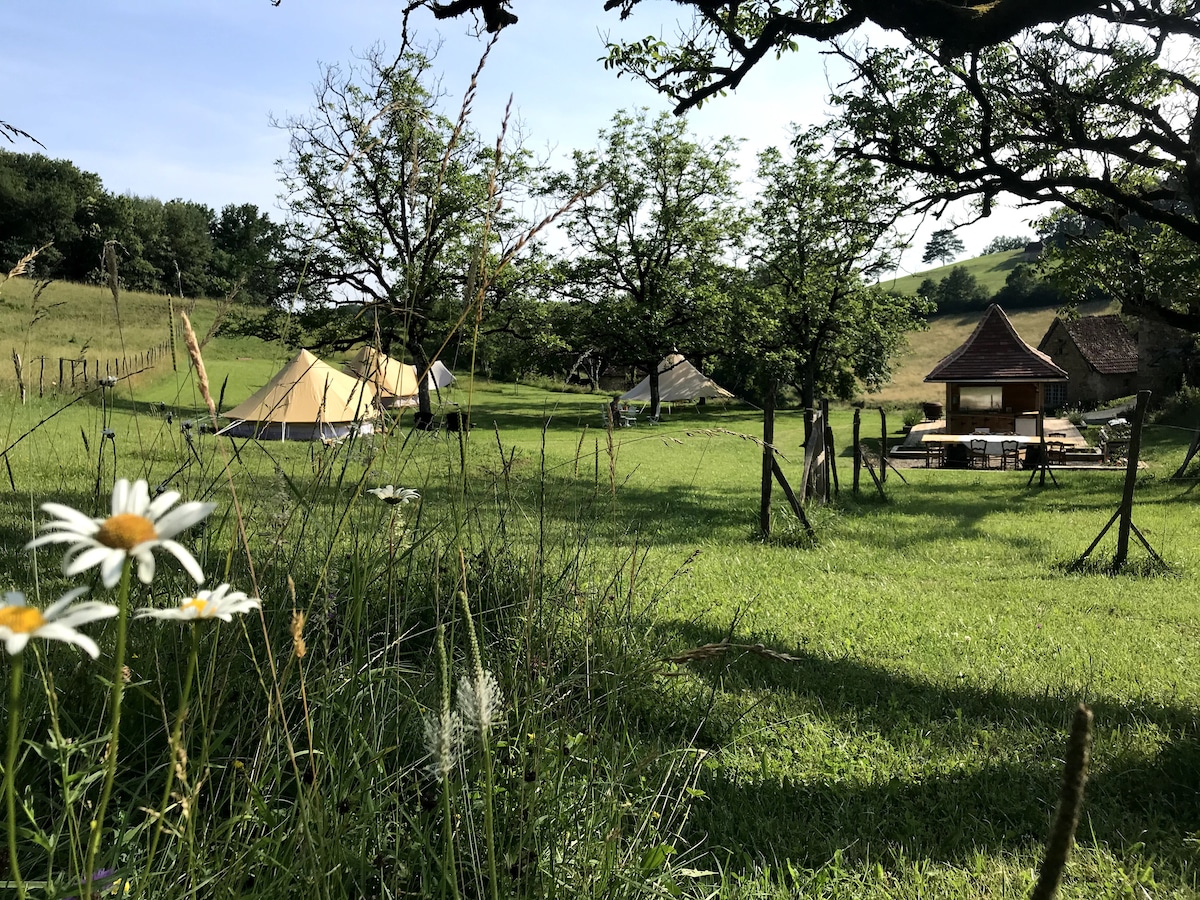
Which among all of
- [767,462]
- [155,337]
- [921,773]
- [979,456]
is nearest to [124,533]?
[921,773]

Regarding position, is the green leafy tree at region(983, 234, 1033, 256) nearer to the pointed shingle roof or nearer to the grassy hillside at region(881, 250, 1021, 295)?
the grassy hillside at region(881, 250, 1021, 295)

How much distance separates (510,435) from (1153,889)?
79.4 ft

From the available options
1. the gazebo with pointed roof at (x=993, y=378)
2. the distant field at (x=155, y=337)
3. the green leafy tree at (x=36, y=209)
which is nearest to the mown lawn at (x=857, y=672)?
the distant field at (x=155, y=337)

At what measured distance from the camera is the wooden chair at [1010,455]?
788 inches

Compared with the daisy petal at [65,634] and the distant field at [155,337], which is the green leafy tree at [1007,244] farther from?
the daisy petal at [65,634]

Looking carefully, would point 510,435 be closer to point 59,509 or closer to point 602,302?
point 602,302

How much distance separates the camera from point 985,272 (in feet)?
249

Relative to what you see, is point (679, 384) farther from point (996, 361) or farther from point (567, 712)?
point (567, 712)

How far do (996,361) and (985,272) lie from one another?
52860mm

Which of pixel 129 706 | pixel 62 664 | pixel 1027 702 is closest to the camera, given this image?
pixel 129 706

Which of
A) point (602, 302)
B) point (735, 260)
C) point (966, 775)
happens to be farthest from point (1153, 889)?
point (735, 260)

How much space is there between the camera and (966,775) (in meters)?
3.21

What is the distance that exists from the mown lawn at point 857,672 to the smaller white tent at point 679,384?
28.0 m

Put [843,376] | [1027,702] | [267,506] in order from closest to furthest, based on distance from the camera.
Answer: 1. [267,506]
2. [1027,702]
3. [843,376]
